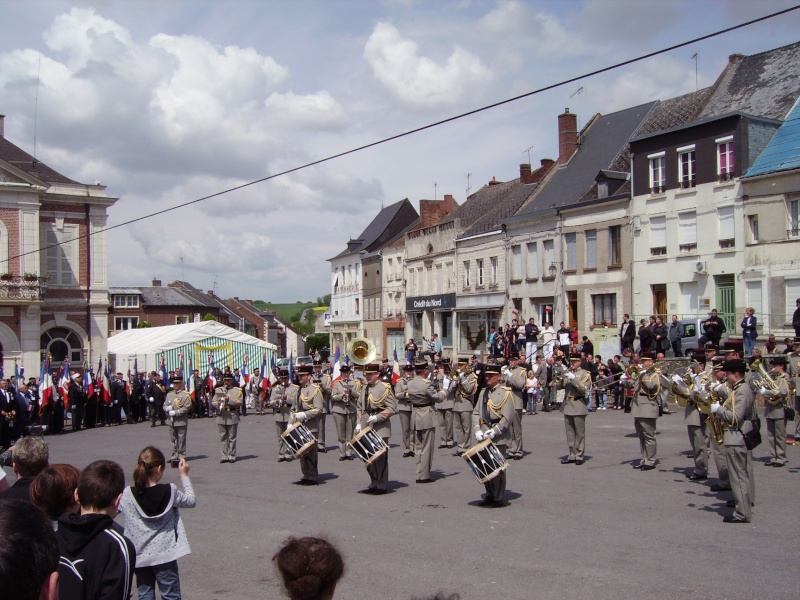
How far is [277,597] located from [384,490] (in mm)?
5107

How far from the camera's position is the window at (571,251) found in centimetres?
3803

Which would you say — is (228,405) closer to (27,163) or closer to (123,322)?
(27,163)

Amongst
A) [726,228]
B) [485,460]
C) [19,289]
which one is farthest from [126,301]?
[485,460]

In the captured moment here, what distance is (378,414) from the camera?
13.2m

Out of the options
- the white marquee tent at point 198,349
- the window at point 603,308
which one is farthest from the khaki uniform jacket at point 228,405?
the window at point 603,308

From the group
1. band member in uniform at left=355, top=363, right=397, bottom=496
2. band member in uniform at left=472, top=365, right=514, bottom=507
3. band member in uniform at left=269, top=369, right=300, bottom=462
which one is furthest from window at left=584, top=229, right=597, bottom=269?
band member in uniform at left=472, top=365, right=514, bottom=507

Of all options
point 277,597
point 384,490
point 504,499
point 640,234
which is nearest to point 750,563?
point 504,499

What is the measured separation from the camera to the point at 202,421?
26.8 meters

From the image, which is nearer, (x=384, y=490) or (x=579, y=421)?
(x=384, y=490)

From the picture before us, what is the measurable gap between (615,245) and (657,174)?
3727 mm

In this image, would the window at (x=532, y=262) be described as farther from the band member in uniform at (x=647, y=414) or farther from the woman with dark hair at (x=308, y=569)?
the woman with dark hair at (x=308, y=569)

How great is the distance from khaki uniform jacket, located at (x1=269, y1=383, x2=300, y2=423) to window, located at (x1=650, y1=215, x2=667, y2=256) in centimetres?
2147

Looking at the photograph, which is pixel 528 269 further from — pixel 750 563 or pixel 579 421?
pixel 750 563

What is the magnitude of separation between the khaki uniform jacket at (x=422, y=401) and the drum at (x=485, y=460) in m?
2.13
